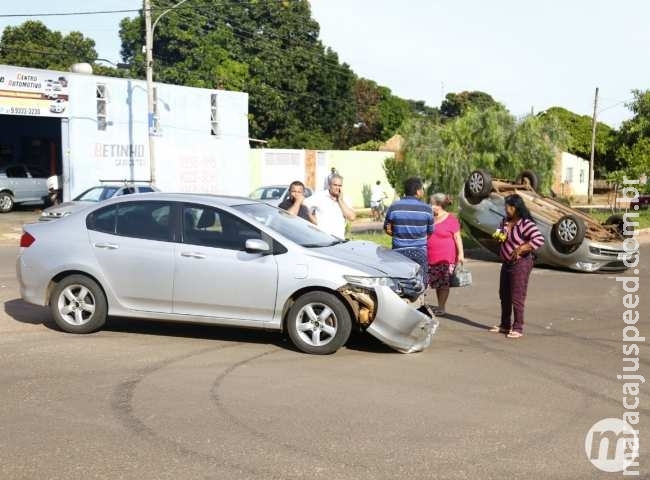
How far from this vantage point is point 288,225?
27.1 feet

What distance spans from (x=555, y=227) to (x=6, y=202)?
20416 mm

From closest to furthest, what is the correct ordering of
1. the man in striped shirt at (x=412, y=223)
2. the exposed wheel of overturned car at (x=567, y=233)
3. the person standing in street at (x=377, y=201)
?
the man in striped shirt at (x=412, y=223)
the exposed wheel of overturned car at (x=567, y=233)
the person standing in street at (x=377, y=201)

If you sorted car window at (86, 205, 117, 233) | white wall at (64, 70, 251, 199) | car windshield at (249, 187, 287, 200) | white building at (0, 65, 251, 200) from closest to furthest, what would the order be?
car window at (86, 205, 117, 233), car windshield at (249, 187, 287, 200), white building at (0, 65, 251, 200), white wall at (64, 70, 251, 199)

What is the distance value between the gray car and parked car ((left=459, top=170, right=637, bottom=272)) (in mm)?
7124

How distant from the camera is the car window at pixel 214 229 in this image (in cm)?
783

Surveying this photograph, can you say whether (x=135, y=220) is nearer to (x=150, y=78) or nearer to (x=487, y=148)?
(x=150, y=78)

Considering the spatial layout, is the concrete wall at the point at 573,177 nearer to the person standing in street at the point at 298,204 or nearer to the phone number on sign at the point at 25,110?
the phone number on sign at the point at 25,110

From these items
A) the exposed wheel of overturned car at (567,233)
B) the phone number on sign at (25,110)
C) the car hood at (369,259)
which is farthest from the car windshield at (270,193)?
the car hood at (369,259)

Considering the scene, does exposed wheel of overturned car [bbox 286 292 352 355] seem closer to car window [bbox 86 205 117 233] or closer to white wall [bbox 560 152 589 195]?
car window [bbox 86 205 117 233]

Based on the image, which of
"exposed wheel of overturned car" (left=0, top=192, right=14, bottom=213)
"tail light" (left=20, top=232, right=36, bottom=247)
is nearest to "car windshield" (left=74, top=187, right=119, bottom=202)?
"exposed wheel of overturned car" (left=0, top=192, right=14, bottom=213)

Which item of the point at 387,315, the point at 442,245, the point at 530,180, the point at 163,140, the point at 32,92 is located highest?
the point at 32,92

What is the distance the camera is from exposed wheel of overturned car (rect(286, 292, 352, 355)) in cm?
739

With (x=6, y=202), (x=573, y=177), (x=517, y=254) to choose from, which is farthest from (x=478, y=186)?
(x=573, y=177)

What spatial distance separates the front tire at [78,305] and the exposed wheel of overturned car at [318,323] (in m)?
2.06
